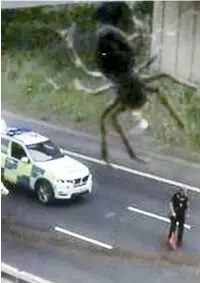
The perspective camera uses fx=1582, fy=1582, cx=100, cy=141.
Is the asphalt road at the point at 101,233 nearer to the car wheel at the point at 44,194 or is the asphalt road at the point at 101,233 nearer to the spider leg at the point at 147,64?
the car wheel at the point at 44,194

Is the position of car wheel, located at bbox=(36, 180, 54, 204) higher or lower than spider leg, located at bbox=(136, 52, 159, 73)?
lower

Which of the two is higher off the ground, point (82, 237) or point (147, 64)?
point (147, 64)

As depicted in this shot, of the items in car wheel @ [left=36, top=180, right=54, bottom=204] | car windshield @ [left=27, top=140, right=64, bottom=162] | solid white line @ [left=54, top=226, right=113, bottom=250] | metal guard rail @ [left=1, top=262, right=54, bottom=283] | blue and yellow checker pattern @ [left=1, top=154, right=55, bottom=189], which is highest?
car windshield @ [left=27, top=140, right=64, bottom=162]

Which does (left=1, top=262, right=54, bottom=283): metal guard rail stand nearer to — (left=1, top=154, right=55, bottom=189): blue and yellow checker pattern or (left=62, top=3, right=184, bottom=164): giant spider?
(left=1, top=154, right=55, bottom=189): blue and yellow checker pattern

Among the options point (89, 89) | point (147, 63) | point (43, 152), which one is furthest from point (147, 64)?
point (43, 152)

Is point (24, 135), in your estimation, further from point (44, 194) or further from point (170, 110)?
point (170, 110)

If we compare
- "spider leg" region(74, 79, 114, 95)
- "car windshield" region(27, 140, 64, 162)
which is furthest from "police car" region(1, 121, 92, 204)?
"spider leg" region(74, 79, 114, 95)

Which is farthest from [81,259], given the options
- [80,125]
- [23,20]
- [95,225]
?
[23,20]
